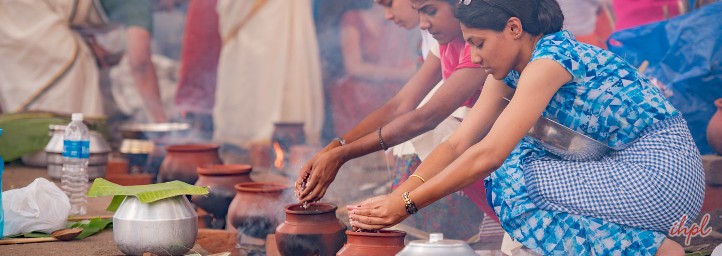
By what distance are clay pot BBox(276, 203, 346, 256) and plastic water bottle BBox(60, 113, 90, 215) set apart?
5.70 ft

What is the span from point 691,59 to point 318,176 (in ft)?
8.56

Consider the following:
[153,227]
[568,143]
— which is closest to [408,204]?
[568,143]

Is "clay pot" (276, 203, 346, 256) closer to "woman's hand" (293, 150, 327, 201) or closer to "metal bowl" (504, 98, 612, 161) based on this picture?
"woman's hand" (293, 150, 327, 201)

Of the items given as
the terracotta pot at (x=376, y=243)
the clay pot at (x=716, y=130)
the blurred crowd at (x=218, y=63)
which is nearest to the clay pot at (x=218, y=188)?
the terracotta pot at (x=376, y=243)

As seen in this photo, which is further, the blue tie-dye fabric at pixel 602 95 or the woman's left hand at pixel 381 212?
the blue tie-dye fabric at pixel 602 95

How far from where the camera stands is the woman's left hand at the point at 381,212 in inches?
135

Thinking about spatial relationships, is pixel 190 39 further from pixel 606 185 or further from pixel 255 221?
pixel 606 185

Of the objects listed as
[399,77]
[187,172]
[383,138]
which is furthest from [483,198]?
[399,77]

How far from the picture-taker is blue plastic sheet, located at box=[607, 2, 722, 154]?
5465 mm

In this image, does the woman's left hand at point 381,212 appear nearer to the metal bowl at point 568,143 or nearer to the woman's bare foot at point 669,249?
the metal bowl at point 568,143

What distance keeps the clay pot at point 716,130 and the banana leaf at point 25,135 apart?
463 centimetres

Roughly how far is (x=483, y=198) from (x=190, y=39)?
5635mm

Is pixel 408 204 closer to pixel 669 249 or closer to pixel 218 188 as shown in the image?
pixel 669 249

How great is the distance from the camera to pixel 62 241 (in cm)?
452
